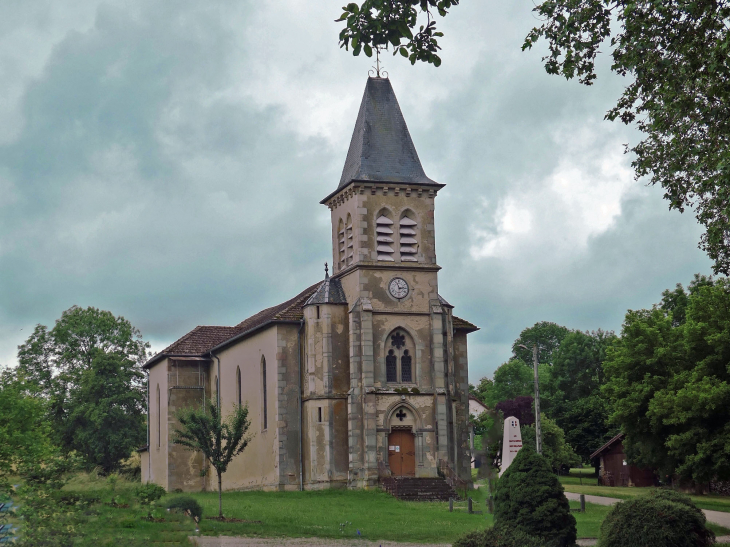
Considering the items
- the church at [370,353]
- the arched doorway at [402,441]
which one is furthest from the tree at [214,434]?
the arched doorway at [402,441]

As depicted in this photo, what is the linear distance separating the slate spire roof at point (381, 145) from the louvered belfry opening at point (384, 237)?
199cm

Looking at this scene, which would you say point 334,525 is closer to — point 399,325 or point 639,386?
point 399,325

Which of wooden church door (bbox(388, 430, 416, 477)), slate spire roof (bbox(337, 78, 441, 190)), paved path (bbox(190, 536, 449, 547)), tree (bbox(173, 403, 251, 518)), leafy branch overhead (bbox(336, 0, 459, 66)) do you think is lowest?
paved path (bbox(190, 536, 449, 547))

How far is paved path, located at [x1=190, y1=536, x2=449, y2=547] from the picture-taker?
24.6 m

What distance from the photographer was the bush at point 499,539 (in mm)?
20234

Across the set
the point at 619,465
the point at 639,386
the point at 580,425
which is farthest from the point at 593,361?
the point at 639,386

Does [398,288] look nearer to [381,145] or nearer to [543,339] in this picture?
[381,145]

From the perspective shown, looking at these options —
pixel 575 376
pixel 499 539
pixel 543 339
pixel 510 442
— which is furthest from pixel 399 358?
pixel 543 339

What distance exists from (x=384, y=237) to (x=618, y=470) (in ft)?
84.0

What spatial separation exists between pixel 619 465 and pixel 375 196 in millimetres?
26654

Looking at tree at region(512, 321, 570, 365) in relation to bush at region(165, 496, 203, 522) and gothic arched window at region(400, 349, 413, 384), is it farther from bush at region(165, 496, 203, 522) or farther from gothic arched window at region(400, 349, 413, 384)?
bush at region(165, 496, 203, 522)

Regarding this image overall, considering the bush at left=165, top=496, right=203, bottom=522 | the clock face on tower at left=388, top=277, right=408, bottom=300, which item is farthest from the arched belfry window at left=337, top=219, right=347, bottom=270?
the bush at left=165, top=496, right=203, bottom=522

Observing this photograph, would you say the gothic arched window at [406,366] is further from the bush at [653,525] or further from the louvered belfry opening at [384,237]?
the bush at [653,525]

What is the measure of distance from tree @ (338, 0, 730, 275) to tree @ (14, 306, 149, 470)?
55.5m
